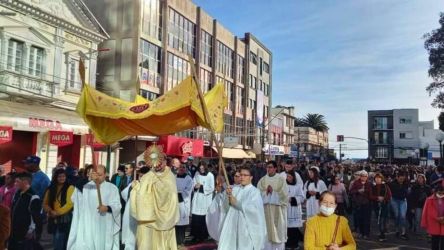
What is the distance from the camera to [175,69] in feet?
118

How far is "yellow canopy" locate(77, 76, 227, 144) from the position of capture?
8.98 m

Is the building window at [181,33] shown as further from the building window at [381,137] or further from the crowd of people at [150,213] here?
the building window at [381,137]

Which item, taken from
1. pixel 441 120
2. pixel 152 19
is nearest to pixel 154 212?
pixel 152 19

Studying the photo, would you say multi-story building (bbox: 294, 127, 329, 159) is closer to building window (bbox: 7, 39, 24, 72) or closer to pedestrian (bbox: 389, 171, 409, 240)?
building window (bbox: 7, 39, 24, 72)

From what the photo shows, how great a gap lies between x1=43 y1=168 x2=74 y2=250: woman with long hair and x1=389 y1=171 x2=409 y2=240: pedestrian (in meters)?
9.80

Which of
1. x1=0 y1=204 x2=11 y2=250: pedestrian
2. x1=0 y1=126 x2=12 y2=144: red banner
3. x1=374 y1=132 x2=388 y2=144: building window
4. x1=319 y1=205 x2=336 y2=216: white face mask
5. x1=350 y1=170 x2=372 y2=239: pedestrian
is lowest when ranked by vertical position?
x1=350 y1=170 x2=372 y2=239: pedestrian

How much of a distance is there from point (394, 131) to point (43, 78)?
8107 cm

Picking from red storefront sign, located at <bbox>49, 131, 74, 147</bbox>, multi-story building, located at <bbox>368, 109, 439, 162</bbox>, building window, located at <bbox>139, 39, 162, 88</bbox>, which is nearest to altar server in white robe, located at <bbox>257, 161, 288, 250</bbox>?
red storefront sign, located at <bbox>49, 131, 74, 147</bbox>

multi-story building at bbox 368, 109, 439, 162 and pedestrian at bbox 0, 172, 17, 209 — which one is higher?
multi-story building at bbox 368, 109, 439, 162

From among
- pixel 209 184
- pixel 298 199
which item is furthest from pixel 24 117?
pixel 298 199

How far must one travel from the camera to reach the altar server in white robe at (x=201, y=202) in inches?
490

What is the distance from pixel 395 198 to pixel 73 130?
1544 centimetres

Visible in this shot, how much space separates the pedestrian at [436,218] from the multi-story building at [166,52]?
818 inches

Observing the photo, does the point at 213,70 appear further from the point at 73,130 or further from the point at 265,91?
the point at 73,130
